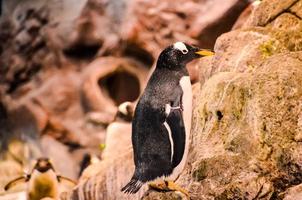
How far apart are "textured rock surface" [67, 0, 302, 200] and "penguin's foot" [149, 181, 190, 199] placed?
0.10ft

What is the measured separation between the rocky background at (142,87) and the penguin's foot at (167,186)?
0.09 feet

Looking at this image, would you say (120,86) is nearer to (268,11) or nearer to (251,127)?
(268,11)

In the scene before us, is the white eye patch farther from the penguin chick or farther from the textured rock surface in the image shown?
the penguin chick

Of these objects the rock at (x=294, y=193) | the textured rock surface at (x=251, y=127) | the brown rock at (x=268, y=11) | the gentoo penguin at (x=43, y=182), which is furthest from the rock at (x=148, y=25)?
the rock at (x=294, y=193)

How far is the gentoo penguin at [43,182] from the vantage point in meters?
5.88

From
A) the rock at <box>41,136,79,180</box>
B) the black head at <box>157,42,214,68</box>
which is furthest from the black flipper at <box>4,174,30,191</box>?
the black head at <box>157,42,214,68</box>

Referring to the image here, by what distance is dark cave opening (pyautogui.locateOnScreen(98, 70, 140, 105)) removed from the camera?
7859 millimetres

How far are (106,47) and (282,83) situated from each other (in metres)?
4.56

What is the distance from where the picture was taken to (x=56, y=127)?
27.5 feet

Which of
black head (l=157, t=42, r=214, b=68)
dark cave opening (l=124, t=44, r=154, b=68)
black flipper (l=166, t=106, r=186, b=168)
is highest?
dark cave opening (l=124, t=44, r=154, b=68)

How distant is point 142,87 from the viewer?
7.47 meters

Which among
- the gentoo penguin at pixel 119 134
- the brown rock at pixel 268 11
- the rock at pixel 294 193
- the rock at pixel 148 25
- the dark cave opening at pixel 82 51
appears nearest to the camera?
the rock at pixel 294 193

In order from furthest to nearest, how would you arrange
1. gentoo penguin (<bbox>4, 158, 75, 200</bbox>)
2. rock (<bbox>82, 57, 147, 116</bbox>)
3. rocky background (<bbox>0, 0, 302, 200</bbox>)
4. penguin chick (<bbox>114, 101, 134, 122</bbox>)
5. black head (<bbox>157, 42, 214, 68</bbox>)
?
rock (<bbox>82, 57, 147, 116</bbox>) → penguin chick (<bbox>114, 101, 134, 122</bbox>) → gentoo penguin (<bbox>4, 158, 75, 200</bbox>) → black head (<bbox>157, 42, 214, 68</bbox>) → rocky background (<bbox>0, 0, 302, 200</bbox>)

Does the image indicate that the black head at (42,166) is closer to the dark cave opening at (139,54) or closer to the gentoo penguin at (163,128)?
the dark cave opening at (139,54)
